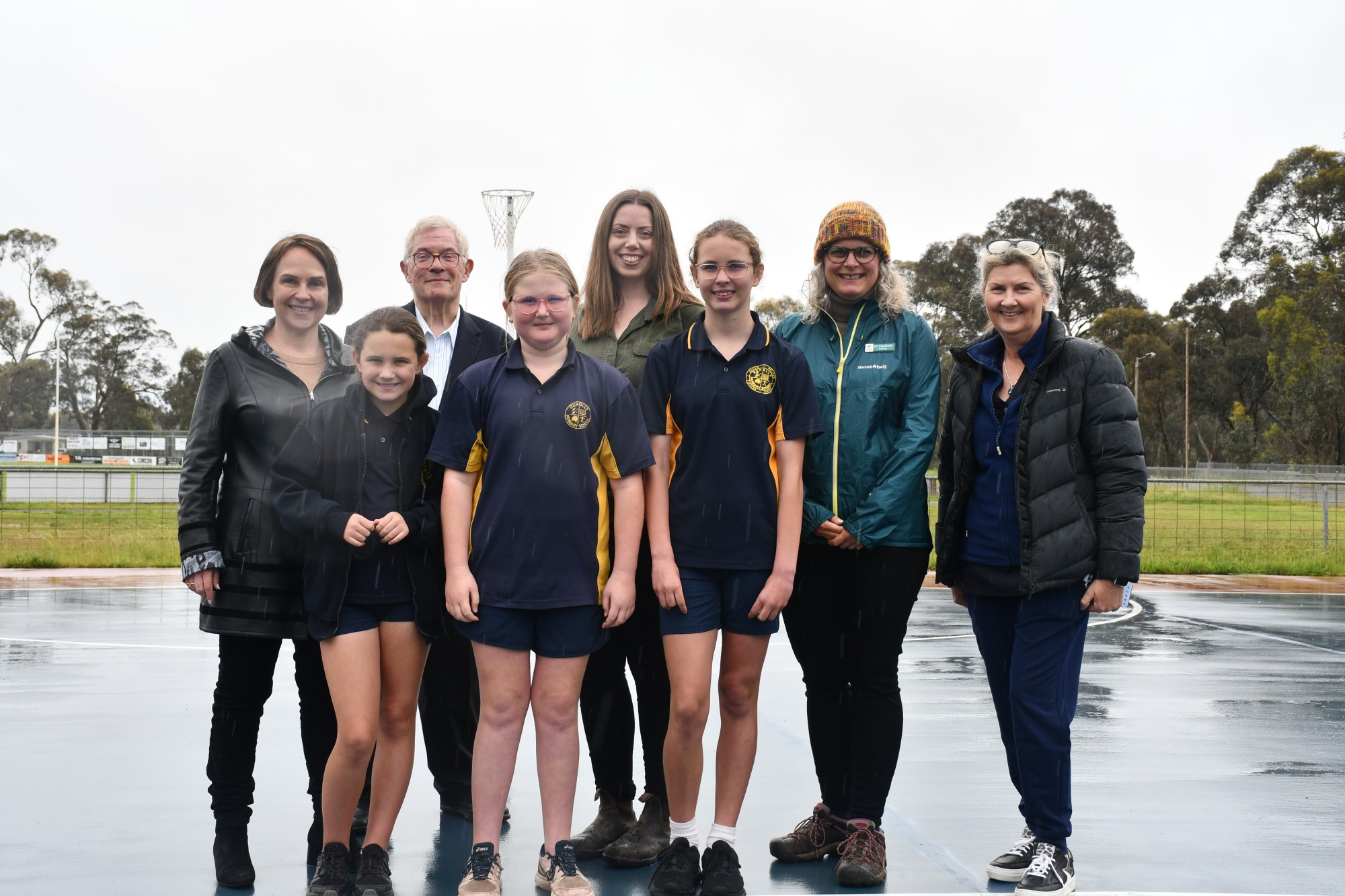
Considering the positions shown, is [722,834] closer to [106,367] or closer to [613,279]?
[613,279]

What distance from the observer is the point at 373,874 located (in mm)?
3555

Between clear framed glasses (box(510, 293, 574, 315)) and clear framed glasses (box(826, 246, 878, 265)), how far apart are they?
3.29 feet

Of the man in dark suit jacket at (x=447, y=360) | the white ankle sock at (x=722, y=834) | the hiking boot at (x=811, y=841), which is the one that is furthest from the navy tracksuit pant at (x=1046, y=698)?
the man in dark suit jacket at (x=447, y=360)

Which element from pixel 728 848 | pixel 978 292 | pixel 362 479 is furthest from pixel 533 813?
pixel 978 292

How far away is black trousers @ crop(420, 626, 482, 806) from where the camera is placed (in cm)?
461

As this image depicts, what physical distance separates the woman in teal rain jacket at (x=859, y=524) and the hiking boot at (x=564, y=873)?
0.82m

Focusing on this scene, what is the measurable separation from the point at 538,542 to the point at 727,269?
1062 millimetres

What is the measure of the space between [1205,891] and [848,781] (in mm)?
1151

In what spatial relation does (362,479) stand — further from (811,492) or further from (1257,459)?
(1257,459)

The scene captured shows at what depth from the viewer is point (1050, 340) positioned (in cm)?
386

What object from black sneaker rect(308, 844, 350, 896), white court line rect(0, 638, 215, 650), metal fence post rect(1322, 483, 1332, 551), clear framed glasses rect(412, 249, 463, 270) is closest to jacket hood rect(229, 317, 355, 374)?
clear framed glasses rect(412, 249, 463, 270)

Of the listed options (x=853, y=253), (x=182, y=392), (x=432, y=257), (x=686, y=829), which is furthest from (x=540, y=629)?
(x=182, y=392)

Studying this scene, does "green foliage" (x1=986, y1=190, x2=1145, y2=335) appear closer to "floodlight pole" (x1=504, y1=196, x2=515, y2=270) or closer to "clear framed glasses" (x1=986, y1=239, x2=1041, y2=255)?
"floodlight pole" (x1=504, y1=196, x2=515, y2=270)

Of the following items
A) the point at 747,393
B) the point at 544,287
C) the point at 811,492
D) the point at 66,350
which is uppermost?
the point at 66,350
